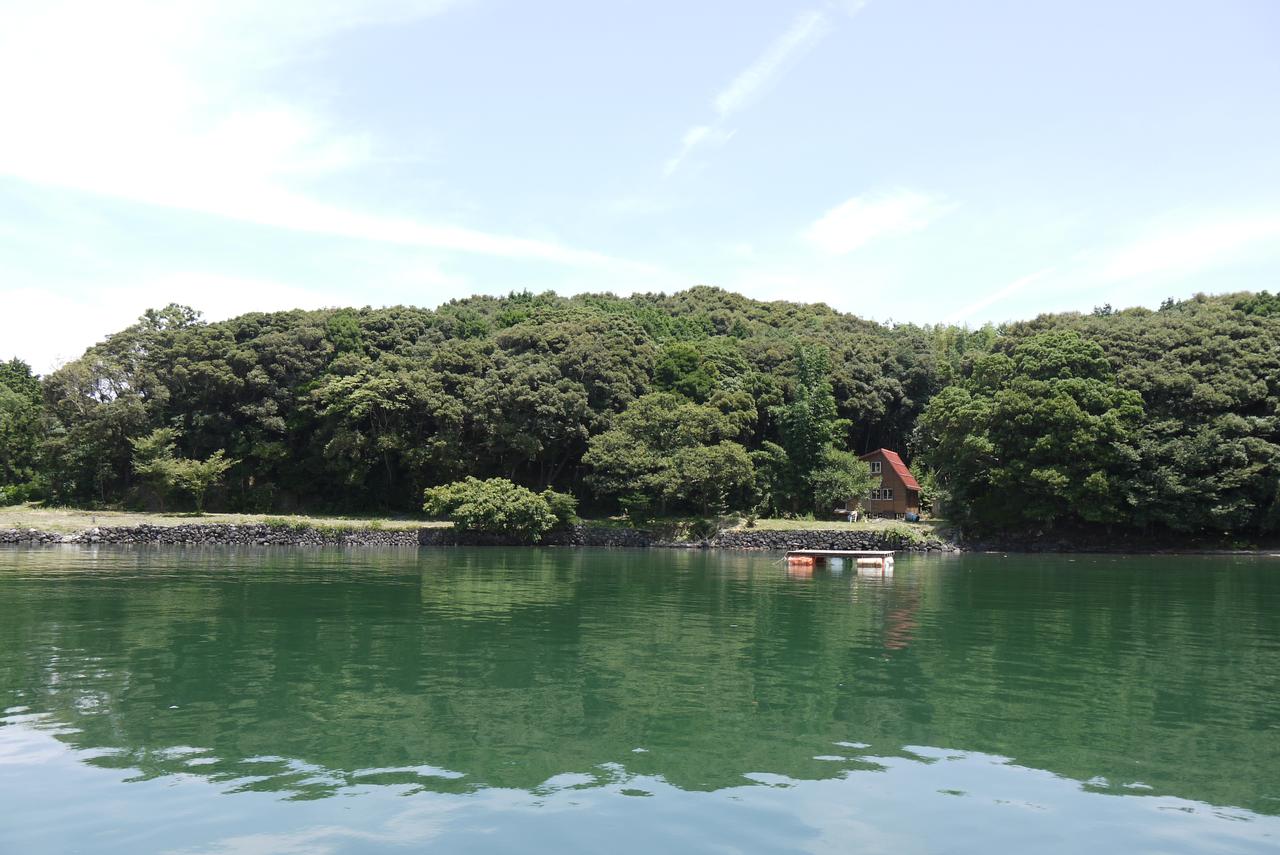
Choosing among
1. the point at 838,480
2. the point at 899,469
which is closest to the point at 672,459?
the point at 838,480

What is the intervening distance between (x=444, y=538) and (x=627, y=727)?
1762 inches

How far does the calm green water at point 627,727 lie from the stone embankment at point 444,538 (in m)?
29.2

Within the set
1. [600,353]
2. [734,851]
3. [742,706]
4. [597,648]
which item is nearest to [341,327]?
[600,353]

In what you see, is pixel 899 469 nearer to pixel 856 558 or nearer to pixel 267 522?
pixel 856 558

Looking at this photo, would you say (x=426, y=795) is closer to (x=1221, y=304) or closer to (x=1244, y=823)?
(x=1244, y=823)

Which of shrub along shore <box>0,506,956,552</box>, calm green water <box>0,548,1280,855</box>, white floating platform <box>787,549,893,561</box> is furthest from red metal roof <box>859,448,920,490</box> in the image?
calm green water <box>0,548,1280,855</box>

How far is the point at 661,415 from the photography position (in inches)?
2330

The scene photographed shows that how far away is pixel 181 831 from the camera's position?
7.62 meters

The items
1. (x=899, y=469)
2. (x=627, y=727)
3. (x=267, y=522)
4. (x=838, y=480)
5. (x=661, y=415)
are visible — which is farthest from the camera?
(x=899, y=469)

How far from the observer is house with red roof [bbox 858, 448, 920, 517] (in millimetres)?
64062

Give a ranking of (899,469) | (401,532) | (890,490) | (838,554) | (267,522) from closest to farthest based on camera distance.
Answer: (838,554), (267,522), (401,532), (890,490), (899,469)

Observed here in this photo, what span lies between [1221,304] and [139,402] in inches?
2934

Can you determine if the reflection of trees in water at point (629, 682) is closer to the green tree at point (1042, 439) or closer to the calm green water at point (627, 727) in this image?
the calm green water at point (627, 727)

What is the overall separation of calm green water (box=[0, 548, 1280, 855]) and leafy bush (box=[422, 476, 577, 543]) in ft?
97.2
